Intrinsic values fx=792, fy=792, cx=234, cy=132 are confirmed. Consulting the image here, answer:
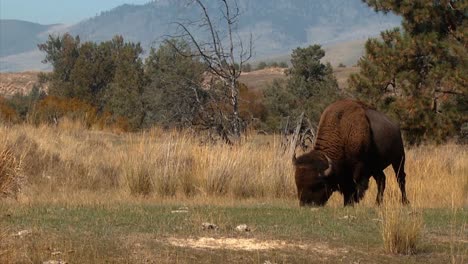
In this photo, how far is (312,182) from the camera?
1324 cm

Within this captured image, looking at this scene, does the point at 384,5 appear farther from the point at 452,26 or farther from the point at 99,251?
the point at 99,251

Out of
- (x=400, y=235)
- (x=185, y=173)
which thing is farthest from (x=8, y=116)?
(x=400, y=235)

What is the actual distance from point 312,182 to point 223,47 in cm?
961

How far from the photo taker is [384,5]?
24.9 meters

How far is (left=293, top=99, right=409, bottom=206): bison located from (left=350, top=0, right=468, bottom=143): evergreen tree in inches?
373

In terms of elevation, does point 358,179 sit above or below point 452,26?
below

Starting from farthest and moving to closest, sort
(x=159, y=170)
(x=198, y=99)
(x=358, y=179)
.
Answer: (x=198, y=99)
(x=159, y=170)
(x=358, y=179)

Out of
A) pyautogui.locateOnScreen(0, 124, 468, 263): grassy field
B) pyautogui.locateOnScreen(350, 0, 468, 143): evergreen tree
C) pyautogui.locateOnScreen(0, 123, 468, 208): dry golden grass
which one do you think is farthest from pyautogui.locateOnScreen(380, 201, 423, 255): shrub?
pyautogui.locateOnScreen(350, 0, 468, 143): evergreen tree

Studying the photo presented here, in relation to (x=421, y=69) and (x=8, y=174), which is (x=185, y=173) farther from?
(x=421, y=69)

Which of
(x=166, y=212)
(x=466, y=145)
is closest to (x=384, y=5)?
(x=466, y=145)

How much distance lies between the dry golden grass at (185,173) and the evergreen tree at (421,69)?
411cm

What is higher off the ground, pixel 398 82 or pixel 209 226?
pixel 398 82

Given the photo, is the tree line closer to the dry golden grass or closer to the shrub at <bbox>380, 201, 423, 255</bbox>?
the dry golden grass

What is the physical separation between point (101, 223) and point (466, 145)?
681 inches
